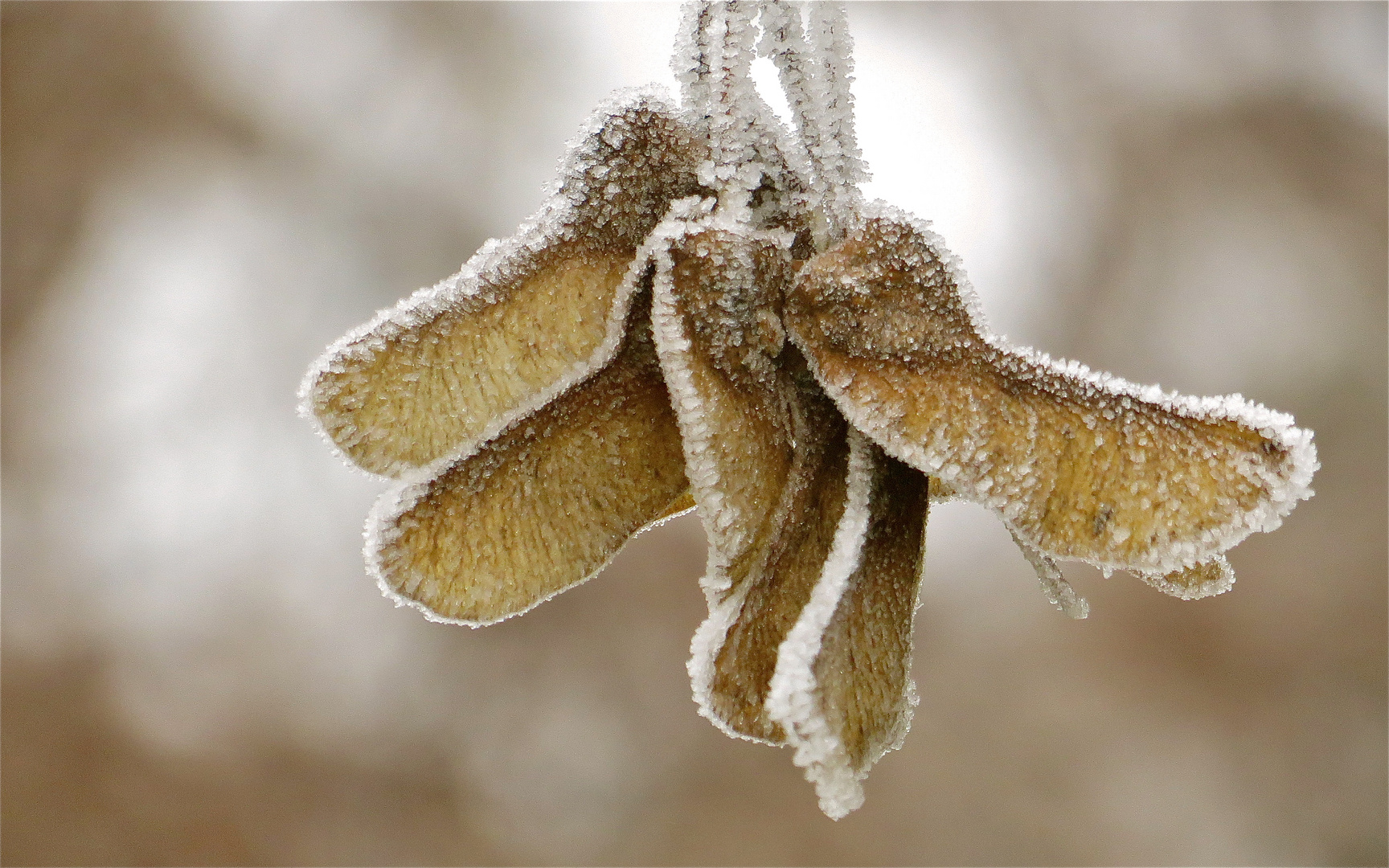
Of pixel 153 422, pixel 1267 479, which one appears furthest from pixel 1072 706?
pixel 153 422

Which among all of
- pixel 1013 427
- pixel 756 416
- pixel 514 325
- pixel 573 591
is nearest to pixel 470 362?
pixel 514 325

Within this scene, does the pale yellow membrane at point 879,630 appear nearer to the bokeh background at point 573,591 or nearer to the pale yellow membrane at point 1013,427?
the pale yellow membrane at point 1013,427

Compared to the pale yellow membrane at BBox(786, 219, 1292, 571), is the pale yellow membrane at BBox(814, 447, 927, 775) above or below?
below

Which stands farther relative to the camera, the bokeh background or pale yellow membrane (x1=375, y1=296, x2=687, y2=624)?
the bokeh background

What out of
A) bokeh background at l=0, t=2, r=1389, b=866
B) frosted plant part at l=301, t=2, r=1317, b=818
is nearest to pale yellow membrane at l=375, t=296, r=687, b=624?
frosted plant part at l=301, t=2, r=1317, b=818

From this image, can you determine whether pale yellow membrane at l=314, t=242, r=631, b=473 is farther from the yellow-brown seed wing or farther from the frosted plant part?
the yellow-brown seed wing

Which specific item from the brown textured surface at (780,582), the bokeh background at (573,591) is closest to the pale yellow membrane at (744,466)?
the brown textured surface at (780,582)

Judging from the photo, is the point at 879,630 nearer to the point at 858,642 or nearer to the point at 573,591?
the point at 858,642
